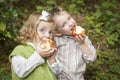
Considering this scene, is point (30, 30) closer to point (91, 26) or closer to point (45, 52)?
point (45, 52)

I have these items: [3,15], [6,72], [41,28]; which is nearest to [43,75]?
[41,28]

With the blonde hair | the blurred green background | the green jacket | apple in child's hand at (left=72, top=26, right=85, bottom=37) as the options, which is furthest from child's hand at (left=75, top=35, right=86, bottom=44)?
the blurred green background

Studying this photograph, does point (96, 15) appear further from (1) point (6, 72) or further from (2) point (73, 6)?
(1) point (6, 72)

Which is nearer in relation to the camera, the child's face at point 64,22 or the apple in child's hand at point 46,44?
the apple in child's hand at point 46,44

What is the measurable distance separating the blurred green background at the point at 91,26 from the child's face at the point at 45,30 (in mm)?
2029

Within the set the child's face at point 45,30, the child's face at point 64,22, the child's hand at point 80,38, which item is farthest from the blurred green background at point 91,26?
the child's face at point 45,30

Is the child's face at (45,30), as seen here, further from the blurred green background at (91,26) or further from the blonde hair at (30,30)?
the blurred green background at (91,26)

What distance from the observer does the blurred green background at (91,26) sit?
241 inches

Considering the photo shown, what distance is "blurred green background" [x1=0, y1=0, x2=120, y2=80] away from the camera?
→ 20.1 ft

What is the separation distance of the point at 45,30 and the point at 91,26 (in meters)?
3.00

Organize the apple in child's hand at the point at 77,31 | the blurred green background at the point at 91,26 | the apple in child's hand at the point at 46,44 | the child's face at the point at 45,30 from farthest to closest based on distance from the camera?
the blurred green background at the point at 91,26 < the apple in child's hand at the point at 77,31 < the child's face at the point at 45,30 < the apple in child's hand at the point at 46,44

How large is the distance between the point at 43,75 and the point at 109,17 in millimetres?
3342

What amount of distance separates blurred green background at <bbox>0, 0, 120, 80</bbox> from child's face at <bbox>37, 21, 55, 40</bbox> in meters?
2.03

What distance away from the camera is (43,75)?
4.00m
